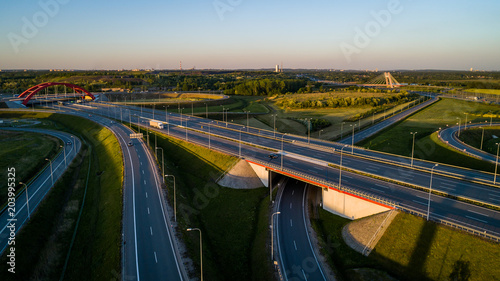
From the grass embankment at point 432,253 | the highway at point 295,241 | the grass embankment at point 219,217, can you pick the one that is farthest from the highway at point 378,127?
the grass embankment at point 432,253

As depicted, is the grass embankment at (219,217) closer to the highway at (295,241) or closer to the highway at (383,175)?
the highway at (295,241)

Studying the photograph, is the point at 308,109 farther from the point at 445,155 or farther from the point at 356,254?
the point at 356,254

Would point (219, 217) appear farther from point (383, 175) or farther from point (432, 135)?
point (432, 135)

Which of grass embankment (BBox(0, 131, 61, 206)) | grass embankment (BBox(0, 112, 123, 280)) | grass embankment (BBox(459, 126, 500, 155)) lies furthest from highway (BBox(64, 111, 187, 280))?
grass embankment (BBox(459, 126, 500, 155))

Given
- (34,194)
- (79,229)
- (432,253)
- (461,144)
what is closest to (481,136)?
(461,144)

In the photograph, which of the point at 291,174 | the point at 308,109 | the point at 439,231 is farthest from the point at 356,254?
the point at 308,109

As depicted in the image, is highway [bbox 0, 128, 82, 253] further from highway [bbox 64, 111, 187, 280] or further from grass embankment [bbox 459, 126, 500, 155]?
grass embankment [bbox 459, 126, 500, 155]
